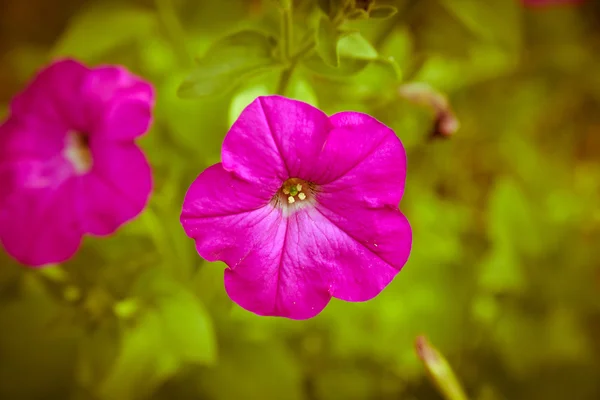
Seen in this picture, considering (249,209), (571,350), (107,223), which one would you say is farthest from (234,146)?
(571,350)

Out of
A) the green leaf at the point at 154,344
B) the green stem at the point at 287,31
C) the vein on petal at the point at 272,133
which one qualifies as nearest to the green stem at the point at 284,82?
the green stem at the point at 287,31

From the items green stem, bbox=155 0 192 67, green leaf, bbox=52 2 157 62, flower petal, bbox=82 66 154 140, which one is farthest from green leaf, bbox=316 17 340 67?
green leaf, bbox=52 2 157 62

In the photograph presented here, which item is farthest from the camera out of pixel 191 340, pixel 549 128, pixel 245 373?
pixel 549 128

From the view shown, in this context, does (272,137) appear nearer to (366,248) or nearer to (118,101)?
(366,248)

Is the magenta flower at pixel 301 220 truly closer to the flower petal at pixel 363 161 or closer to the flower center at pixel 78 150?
the flower petal at pixel 363 161

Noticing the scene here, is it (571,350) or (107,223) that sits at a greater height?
(107,223)

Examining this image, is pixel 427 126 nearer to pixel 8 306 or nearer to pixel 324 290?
pixel 324 290
